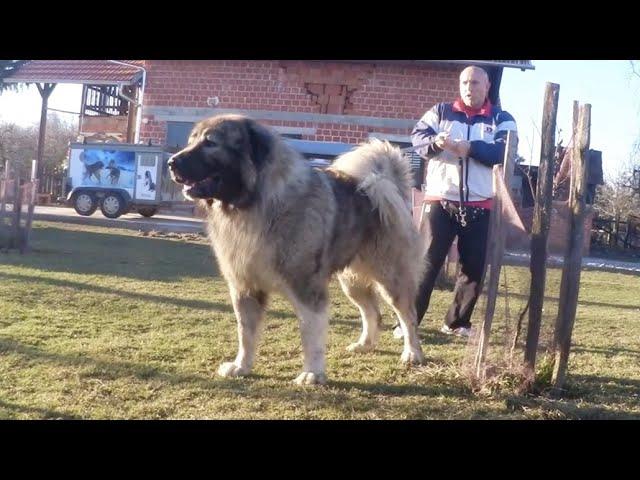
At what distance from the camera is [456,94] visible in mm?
16969

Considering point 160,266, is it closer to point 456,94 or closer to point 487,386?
point 487,386

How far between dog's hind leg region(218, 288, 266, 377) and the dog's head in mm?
661

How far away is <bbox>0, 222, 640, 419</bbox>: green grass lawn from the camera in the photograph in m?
3.72

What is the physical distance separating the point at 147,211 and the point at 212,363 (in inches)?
579

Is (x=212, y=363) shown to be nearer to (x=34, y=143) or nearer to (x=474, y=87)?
(x=474, y=87)

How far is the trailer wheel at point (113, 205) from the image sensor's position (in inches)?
711

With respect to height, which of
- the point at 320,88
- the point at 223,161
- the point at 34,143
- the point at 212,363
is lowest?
the point at 212,363

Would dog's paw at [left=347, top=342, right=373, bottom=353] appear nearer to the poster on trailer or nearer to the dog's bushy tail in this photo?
the dog's bushy tail

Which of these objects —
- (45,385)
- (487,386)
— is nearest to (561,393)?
(487,386)

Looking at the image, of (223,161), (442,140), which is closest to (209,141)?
(223,161)

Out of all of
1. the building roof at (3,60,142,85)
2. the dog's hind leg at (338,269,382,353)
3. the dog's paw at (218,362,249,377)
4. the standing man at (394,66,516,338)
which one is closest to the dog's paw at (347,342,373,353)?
the dog's hind leg at (338,269,382,353)

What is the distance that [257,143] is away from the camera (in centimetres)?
Answer: 429

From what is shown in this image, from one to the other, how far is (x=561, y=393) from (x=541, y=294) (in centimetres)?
62

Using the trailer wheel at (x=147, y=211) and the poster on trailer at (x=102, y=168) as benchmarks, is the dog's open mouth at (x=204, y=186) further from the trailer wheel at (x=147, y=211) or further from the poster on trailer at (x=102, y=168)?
the trailer wheel at (x=147, y=211)
